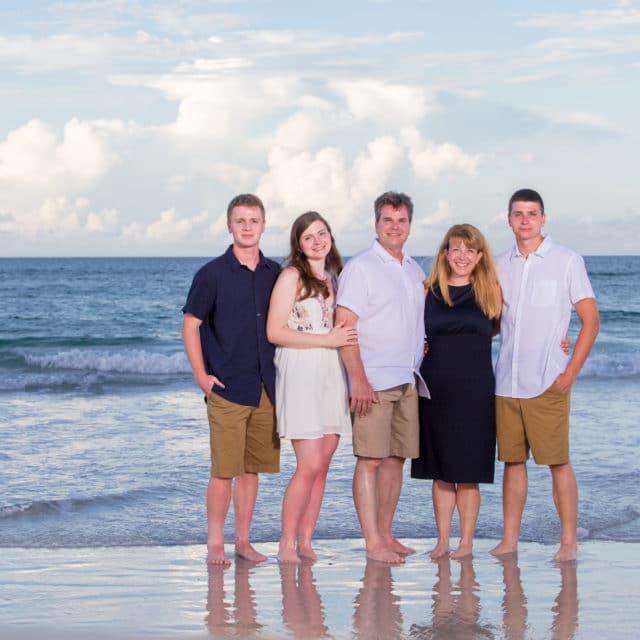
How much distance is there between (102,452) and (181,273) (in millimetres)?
47479

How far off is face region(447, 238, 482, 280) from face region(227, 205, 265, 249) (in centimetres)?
94

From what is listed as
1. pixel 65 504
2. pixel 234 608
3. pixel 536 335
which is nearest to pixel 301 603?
pixel 234 608

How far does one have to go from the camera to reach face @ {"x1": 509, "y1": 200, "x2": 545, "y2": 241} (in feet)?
16.0

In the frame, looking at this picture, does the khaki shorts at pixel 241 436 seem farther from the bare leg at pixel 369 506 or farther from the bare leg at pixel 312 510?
the bare leg at pixel 369 506

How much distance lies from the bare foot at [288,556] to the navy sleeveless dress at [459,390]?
0.81m

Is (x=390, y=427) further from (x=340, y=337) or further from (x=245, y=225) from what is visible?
(x=245, y=225)

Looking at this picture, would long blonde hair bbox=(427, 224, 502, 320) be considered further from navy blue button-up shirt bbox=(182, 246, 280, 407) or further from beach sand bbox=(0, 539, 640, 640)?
beach sand bbox=(0, 539, 640, 640)

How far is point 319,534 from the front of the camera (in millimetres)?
5758

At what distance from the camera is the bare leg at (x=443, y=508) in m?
5.10

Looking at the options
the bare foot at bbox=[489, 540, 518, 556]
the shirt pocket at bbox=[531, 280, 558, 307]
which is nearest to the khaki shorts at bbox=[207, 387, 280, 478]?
the bare foot at bbox=[489, 540, 518, 556]

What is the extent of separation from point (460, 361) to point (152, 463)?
3677 millimetres

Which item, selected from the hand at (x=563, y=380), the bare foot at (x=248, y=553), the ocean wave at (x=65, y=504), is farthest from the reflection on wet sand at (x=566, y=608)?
the ocean wave at (x=65, y=504)

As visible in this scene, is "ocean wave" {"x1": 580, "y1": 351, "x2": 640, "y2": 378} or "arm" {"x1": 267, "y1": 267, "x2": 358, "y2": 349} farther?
"ocean wave" {"x1": 580, "y1": 351, "x2": 640, "y2": 378}

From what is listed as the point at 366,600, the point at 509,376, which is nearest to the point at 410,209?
the point at 509,376
